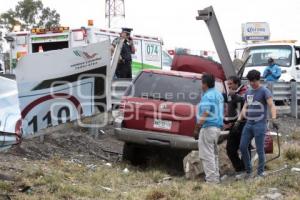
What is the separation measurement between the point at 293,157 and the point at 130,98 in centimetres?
334

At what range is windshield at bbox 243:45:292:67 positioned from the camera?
1880 centimetres

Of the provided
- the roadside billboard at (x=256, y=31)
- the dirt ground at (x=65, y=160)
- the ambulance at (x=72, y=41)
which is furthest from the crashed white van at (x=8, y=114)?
the roadside billboard at (x=256, y=31)

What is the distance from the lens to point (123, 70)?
1434 cm

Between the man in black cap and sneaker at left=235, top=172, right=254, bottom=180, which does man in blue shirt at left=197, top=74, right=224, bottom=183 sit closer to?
sneaker at left=235, top=172, right=254, bottom=180

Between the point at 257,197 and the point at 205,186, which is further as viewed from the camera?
the point at 205,186

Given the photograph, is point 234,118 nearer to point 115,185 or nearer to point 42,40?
point 115,185

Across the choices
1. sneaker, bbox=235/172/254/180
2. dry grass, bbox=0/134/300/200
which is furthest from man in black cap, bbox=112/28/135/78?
sneaker, bbox=235/172/254/180

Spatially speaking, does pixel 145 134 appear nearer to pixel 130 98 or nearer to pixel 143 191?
pixel 130 98

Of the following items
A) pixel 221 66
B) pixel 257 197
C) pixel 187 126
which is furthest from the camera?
pixel 221 66

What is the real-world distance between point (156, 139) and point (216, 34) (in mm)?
3222

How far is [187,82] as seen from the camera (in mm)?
9727

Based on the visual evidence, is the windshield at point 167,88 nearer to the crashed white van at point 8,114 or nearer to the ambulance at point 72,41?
the crashed white van at point 8,114

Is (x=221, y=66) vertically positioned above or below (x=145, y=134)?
above

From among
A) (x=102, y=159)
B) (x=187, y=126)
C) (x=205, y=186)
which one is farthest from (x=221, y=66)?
(x=205, y=186)
